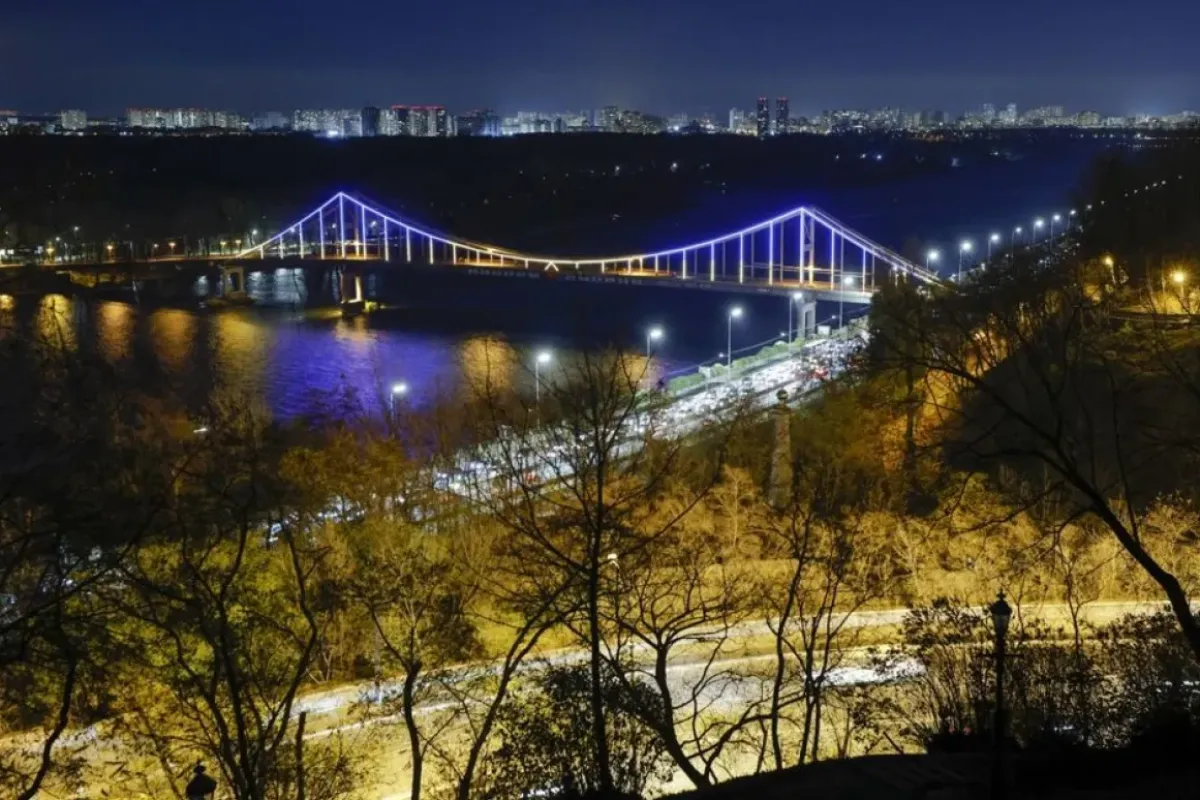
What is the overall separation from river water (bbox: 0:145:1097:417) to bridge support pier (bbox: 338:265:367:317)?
1.26ft

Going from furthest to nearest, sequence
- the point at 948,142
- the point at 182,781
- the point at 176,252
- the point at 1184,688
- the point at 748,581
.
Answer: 1. the point at 948,142
2. the point at 176,252
3. the point at 748,581
4. the point at 182,781
5. the point at 1184,688

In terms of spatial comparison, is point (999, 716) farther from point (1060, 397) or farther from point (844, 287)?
point (844, 287)

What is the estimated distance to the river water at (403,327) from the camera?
14.8 m

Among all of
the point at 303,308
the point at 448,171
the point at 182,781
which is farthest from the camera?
the point at 448,171

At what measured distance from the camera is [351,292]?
2630 cm

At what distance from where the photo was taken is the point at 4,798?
4438 mm

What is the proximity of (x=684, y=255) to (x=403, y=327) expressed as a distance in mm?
6178

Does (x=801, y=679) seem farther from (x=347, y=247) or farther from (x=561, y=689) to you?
(x=347, y=247)

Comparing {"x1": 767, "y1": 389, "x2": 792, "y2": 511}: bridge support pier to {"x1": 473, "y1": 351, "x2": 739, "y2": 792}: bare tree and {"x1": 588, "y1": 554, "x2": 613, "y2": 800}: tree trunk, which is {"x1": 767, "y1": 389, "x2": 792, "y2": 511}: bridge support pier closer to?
{"x1": 473, "y1": 351, "x2": 739, "y2": 792}: bare tree

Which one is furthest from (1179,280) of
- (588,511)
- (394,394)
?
(588,511)

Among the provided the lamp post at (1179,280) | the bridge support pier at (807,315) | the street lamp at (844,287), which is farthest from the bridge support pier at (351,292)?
the lamp post at (1179,280)

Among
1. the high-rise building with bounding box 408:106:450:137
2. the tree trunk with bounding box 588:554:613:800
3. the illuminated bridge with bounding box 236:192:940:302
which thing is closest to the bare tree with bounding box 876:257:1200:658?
the tree trunk with bounding box 588:554:613:800

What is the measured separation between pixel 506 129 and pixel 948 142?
2098 cm

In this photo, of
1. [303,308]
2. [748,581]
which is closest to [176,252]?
[303,308]
